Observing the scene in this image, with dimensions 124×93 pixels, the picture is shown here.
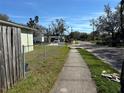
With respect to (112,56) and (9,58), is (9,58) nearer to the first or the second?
(9,58)

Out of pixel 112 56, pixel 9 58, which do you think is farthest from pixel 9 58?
pixel 112 56

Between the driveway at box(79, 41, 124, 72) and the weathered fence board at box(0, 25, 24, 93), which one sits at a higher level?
the weathered fence board at box(0, 25, 24, 93)

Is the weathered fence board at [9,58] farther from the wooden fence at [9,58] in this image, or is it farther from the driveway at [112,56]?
the driveway at [112,56]

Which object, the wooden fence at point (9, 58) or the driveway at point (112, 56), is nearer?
the wooden fence at point (9, 58)

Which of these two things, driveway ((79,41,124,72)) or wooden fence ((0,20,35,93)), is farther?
driveway ((79,41,124,72))

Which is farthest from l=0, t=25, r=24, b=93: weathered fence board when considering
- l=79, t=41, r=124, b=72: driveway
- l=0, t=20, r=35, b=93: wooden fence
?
l=79, t=41, r=124, b=72: driveway

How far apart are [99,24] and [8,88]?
70.9 m

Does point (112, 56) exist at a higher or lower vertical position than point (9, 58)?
lower

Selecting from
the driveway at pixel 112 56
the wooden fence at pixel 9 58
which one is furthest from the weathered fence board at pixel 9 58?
the driveway at pixel 112 56

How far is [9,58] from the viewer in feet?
30.9

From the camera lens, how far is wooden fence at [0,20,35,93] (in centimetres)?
860

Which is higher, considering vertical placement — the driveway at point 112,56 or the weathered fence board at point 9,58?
the weathered fence board at point 9,58

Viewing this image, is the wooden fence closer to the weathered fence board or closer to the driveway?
the weathered fence board

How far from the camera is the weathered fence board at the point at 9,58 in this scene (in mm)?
8602
